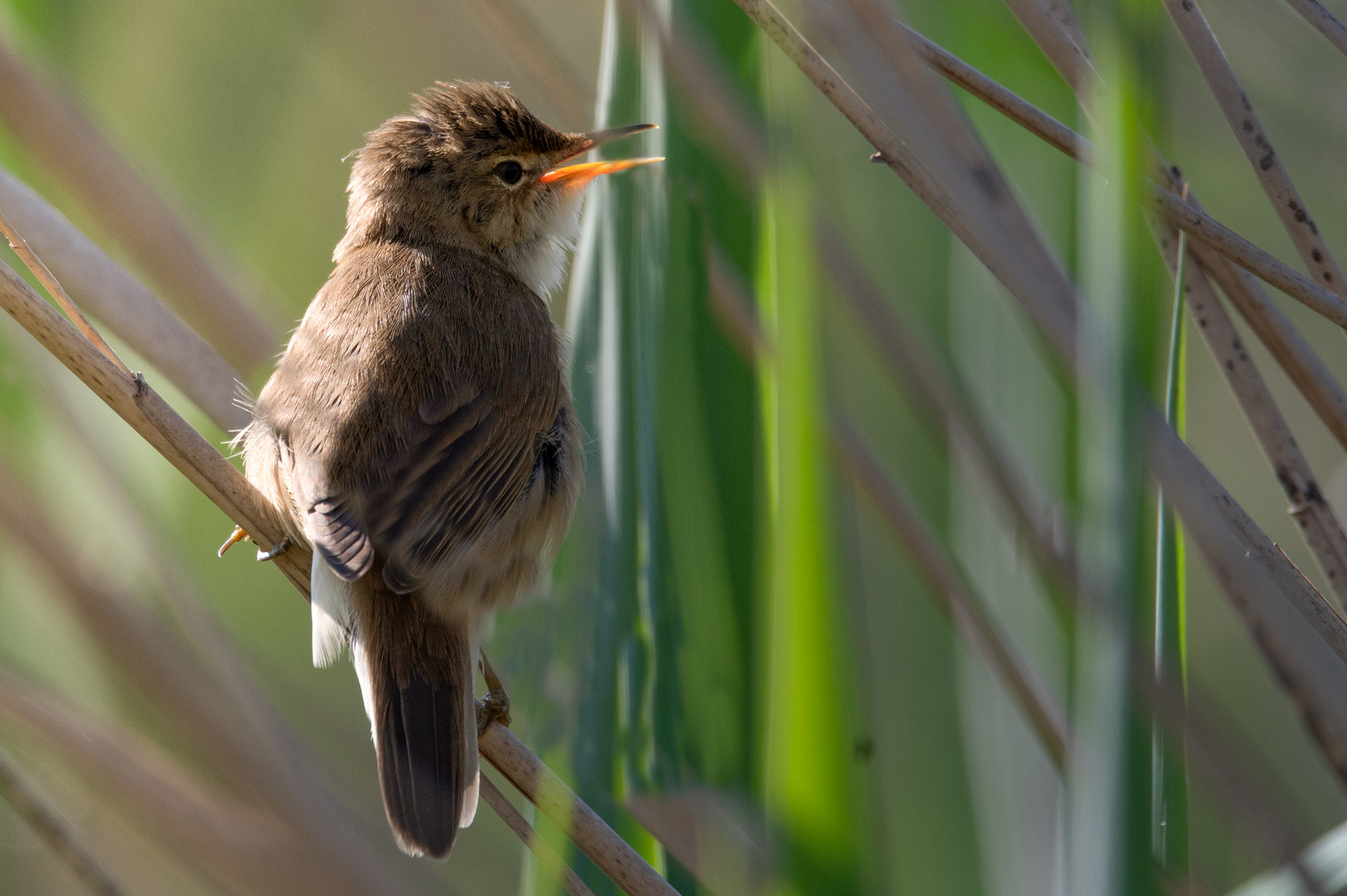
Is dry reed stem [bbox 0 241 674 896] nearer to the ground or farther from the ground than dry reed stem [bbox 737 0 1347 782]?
farther from the ground

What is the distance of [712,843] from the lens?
1.53m

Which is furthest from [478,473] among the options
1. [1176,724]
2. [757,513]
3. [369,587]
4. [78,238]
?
[1176,724]

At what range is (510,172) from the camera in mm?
2146

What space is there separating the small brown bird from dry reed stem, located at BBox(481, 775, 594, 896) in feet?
0.21

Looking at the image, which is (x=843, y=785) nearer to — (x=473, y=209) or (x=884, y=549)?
(x=473, y=209)

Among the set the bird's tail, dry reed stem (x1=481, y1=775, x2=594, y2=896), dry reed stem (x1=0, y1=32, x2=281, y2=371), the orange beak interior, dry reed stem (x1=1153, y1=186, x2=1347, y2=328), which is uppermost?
dry reed stem (x1=0, y1=32, x2=281, y2=371)

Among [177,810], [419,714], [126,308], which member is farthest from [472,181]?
[177,810]

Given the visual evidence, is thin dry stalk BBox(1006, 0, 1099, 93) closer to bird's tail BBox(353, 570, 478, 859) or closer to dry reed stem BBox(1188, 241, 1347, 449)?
dry reed stem BBox(1188, 241, 1347, 449)

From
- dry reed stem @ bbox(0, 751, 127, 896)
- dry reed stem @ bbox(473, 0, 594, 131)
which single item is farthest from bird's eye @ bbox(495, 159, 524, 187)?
dry reed stem @ bbox(0, 751, 127, 896)

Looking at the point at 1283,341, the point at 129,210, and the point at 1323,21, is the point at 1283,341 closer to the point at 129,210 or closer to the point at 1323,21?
the point at 1323,21

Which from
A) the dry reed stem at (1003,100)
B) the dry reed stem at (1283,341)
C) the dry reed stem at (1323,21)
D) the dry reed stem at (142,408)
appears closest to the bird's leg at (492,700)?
the dry reed stem at (142,408)

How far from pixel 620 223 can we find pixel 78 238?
30.8 inches

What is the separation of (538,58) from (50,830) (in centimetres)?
133

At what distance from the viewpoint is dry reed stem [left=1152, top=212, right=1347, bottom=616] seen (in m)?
1.53
